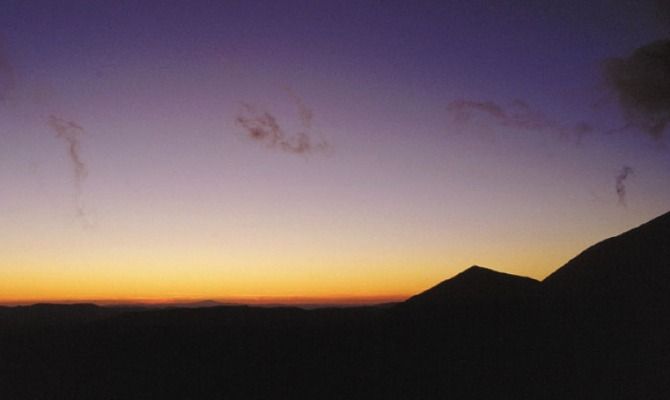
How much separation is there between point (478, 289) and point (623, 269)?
24630 mm

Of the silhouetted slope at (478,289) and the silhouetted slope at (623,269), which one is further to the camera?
the silhouetted slope at (478,289)

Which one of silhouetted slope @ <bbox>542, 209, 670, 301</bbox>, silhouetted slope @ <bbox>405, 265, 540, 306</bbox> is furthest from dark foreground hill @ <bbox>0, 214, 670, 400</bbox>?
silhouetted slope @ <bbox>405, 265, 540, 306</bbox>

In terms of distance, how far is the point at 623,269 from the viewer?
78750 millimetres

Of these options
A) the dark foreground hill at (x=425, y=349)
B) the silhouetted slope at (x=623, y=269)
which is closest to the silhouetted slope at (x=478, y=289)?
the dark foreground hill at (x=425, y=349)

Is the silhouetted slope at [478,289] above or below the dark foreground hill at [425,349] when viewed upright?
above

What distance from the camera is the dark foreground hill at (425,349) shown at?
61.4m

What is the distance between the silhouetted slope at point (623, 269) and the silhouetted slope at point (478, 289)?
4096 millimetres

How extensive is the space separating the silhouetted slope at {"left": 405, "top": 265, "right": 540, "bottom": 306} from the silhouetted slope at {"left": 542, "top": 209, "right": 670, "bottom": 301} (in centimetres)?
410

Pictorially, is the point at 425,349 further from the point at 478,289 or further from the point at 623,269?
the point at 623,269

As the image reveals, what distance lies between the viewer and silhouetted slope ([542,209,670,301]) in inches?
2817

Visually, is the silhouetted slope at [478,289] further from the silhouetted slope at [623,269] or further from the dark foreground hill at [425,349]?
the silhouetted slope at [623,269]

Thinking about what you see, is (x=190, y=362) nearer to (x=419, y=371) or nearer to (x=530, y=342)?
(x=419, y=371)

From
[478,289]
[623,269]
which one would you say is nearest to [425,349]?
[478,289]

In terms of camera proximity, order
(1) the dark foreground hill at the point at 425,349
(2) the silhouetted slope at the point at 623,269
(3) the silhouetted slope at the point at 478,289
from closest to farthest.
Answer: (1) the dark foreground hill at the point at 425,349, (2) the silhouetted slope at the point at 623,269, (3) the silhouetted slope at the point at 478,289
